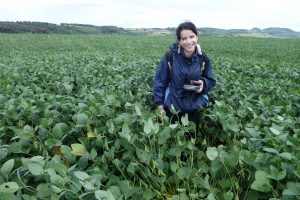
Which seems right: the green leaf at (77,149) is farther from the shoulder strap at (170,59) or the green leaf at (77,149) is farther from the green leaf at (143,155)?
the shoulder strap at (170,59)

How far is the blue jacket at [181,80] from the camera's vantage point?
3.75m

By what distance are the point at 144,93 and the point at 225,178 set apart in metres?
2.32

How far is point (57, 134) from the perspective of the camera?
2.43 metres

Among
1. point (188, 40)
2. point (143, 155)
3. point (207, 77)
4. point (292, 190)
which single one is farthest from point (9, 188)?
point (207, 77)

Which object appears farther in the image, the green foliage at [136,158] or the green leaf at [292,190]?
the green foliage at [136,158]

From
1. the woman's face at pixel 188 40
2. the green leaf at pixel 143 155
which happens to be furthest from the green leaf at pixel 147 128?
the woman's face at pixel 188 40

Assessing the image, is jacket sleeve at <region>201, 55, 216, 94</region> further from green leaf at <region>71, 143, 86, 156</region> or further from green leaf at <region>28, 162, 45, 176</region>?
green leaf at <region>28, 162, 45, 176</region>

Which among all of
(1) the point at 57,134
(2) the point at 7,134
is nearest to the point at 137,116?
(1) the point at 57,134

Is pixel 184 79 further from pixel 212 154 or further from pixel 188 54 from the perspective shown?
pixel 212 154

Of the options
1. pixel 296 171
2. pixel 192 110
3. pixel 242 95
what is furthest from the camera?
pixel 242 95

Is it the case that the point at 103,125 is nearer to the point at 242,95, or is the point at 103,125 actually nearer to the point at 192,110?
the point at 192,110

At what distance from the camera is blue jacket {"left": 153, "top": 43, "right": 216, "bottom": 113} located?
3.75 meters

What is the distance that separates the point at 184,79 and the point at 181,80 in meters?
0.03

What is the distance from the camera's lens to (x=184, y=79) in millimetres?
3777
